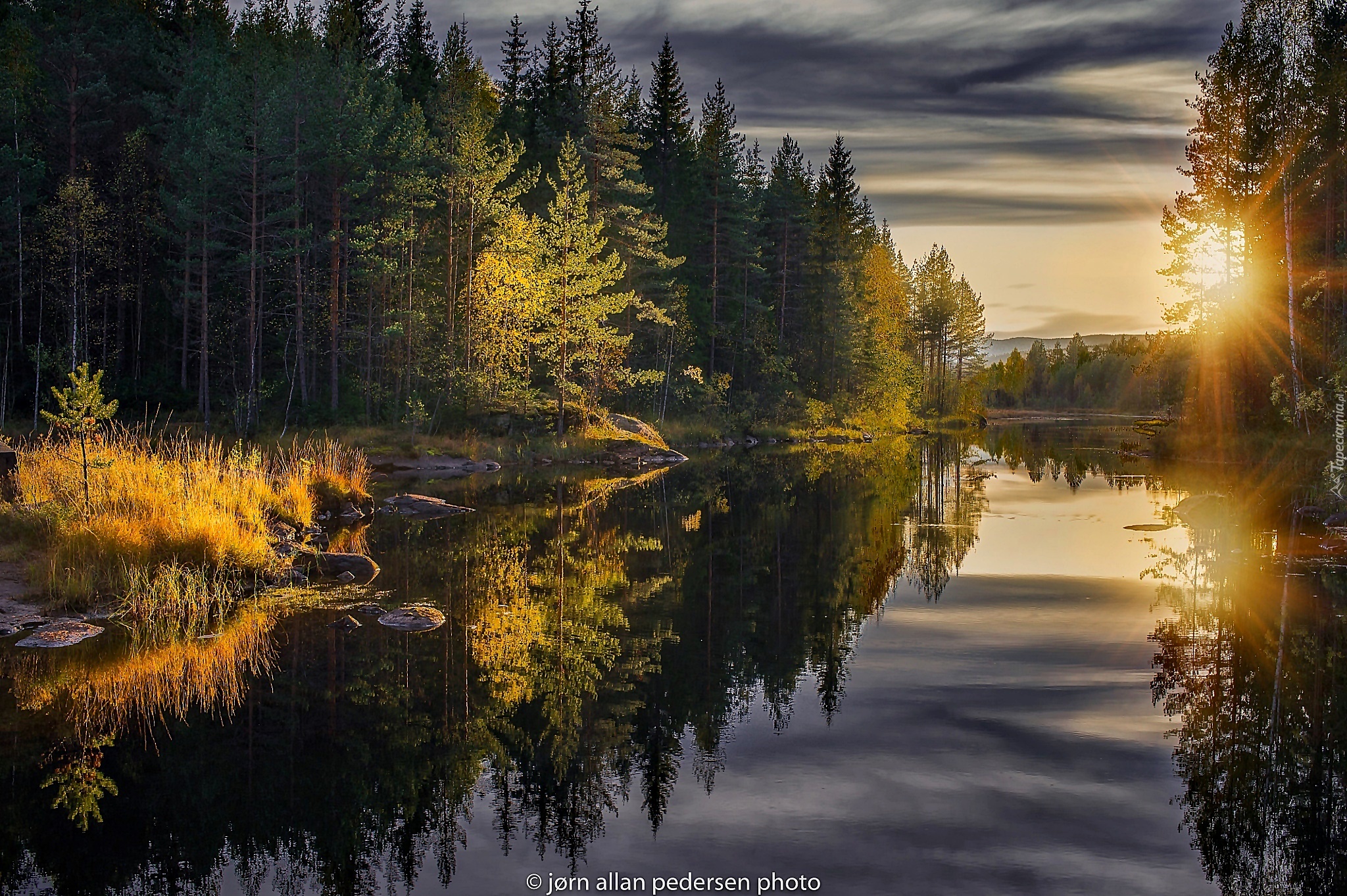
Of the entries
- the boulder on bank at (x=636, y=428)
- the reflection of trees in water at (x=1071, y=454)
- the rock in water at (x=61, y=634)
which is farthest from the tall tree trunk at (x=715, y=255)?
the rock in water at (x=61, y=634)

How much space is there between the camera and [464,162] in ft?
135

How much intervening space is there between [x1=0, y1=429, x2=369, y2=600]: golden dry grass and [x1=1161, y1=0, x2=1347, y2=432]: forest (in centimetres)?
3022

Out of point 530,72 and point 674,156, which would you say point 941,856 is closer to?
point 674,156

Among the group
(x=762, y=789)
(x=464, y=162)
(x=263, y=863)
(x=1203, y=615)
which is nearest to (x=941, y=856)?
(x=762, y=789)

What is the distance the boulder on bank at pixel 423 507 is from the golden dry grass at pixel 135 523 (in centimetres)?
606

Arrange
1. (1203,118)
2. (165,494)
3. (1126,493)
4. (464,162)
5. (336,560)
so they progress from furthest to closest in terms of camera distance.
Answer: (464,162) → (1203,118) → (1126,493) → (336,560) → (165,494)

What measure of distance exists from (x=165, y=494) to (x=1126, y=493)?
27.1m

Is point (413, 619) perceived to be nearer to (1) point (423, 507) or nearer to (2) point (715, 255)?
(1) point (423, 507)

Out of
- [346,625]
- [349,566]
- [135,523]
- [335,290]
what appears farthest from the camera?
[335,290]

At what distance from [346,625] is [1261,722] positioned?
997cm

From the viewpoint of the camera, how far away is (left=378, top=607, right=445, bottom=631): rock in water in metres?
12.1

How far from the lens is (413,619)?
40.4 feet

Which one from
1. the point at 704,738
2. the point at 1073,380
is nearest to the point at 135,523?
the point at 704,738

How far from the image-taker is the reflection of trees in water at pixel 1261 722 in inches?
256
